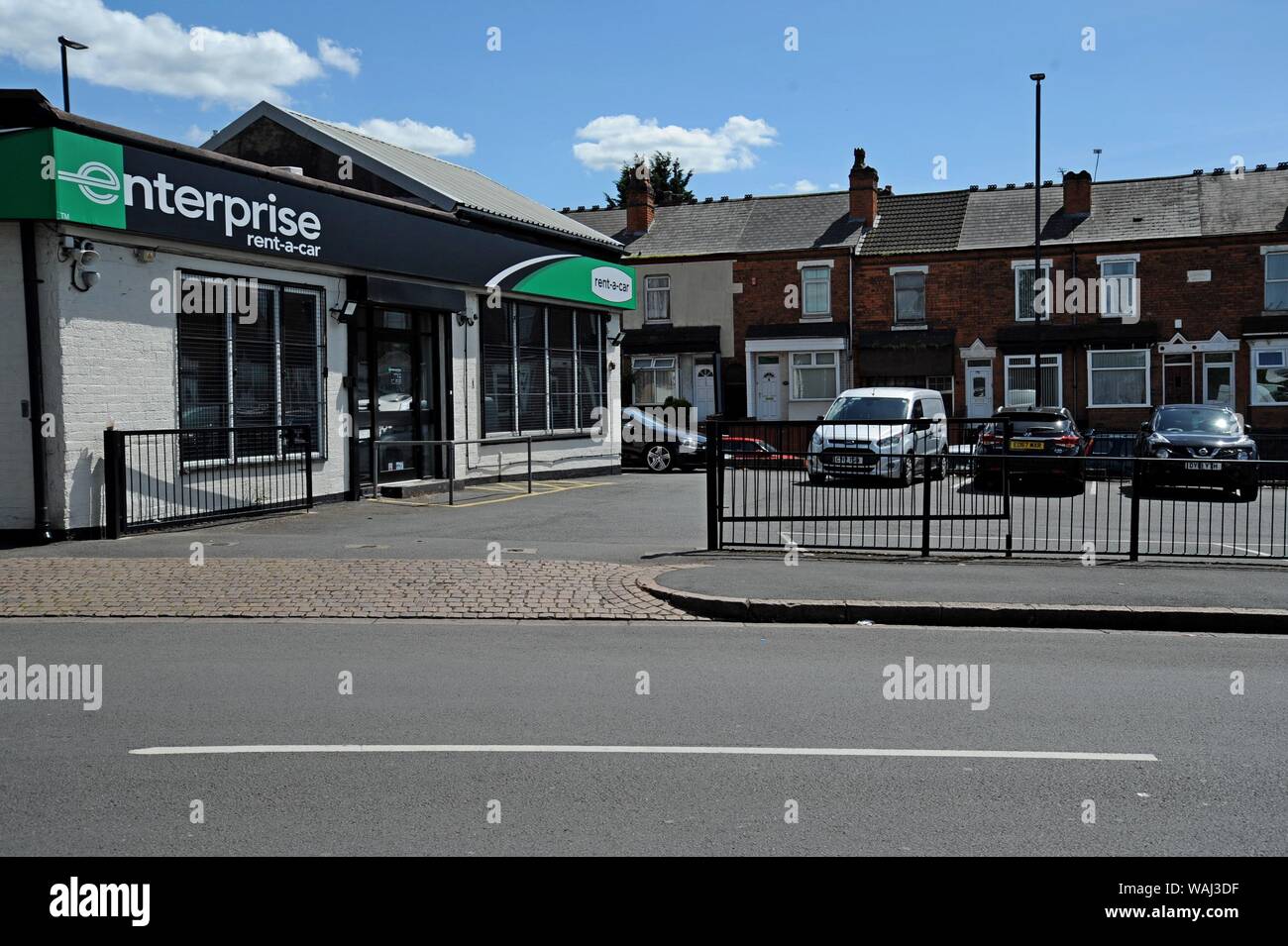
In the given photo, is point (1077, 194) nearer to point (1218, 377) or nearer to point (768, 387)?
point (1218, 377)

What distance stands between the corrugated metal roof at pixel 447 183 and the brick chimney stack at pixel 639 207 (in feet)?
61.3

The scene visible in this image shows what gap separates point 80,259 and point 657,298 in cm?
3171

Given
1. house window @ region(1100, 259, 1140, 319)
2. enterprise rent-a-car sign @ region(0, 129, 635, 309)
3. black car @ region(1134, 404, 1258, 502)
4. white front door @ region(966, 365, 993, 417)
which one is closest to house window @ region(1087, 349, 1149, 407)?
house window @ region(1100, 259, 1140, 319)

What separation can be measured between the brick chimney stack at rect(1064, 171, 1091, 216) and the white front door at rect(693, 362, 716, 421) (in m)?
14.0

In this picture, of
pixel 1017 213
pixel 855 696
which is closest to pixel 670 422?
pixel 1017 213

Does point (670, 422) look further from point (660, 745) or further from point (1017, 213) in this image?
point (660, 745)

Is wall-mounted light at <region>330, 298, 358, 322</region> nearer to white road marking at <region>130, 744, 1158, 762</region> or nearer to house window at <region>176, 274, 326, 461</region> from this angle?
house window at <region>176, 274, 326, 461</region>

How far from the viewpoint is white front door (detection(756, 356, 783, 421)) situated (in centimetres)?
4266

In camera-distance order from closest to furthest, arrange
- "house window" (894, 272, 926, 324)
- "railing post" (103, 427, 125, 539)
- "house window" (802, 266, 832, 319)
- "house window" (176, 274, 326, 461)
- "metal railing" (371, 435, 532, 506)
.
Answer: "railing post" (103, 427, 125, 539) < "house window" (176, 274, 326, 461) < "metal railing" (371, 435, 532, 506) < "house window" (894, 272, 926, 324) < "house window" (802, 266, 832, 319)

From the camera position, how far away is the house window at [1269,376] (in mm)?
37812

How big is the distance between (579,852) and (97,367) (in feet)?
37.8
